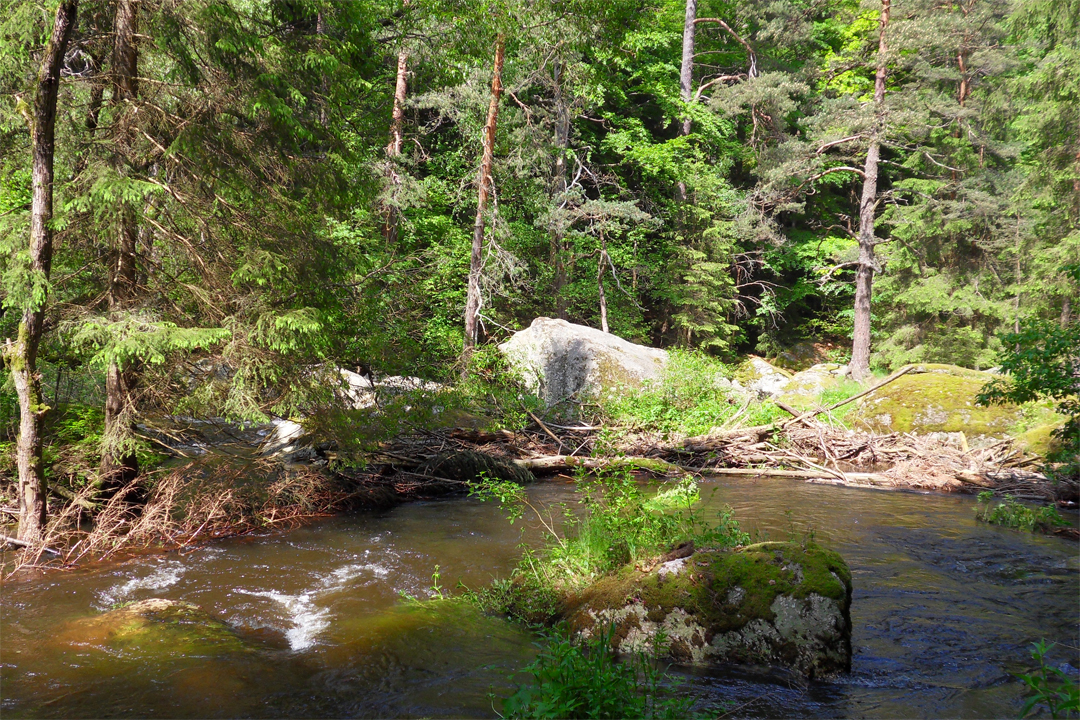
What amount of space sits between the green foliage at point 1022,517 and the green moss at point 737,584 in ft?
18.0

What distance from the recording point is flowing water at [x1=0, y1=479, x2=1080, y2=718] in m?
4.13

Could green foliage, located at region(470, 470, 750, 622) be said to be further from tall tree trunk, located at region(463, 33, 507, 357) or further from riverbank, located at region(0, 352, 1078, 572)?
tall tree trunk, located at region(463, 33, 507, 357)

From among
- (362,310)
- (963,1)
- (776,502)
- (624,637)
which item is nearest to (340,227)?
(362,310)

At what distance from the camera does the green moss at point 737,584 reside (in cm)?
468

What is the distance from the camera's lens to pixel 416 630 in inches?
207

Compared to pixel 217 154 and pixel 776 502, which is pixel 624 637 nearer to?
pixel 776 502

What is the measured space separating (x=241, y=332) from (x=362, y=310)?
7.60ft

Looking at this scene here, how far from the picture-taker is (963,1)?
21.9 m

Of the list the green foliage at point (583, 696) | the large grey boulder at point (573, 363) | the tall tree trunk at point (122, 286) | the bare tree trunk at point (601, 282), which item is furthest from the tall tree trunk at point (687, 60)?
the green foliage at point (583, 696)

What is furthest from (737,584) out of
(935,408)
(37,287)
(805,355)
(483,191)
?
(805,355)

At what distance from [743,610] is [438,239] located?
1611 centimetres

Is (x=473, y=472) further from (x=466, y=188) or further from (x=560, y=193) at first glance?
(x=560, y=193)

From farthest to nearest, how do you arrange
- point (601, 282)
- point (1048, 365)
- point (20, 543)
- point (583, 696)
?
point (601, 282), point (1048, 365), point (20, 543), point (583, 696)

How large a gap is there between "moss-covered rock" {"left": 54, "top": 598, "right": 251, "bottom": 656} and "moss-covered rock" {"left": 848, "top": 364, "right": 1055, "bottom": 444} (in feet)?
41.6
